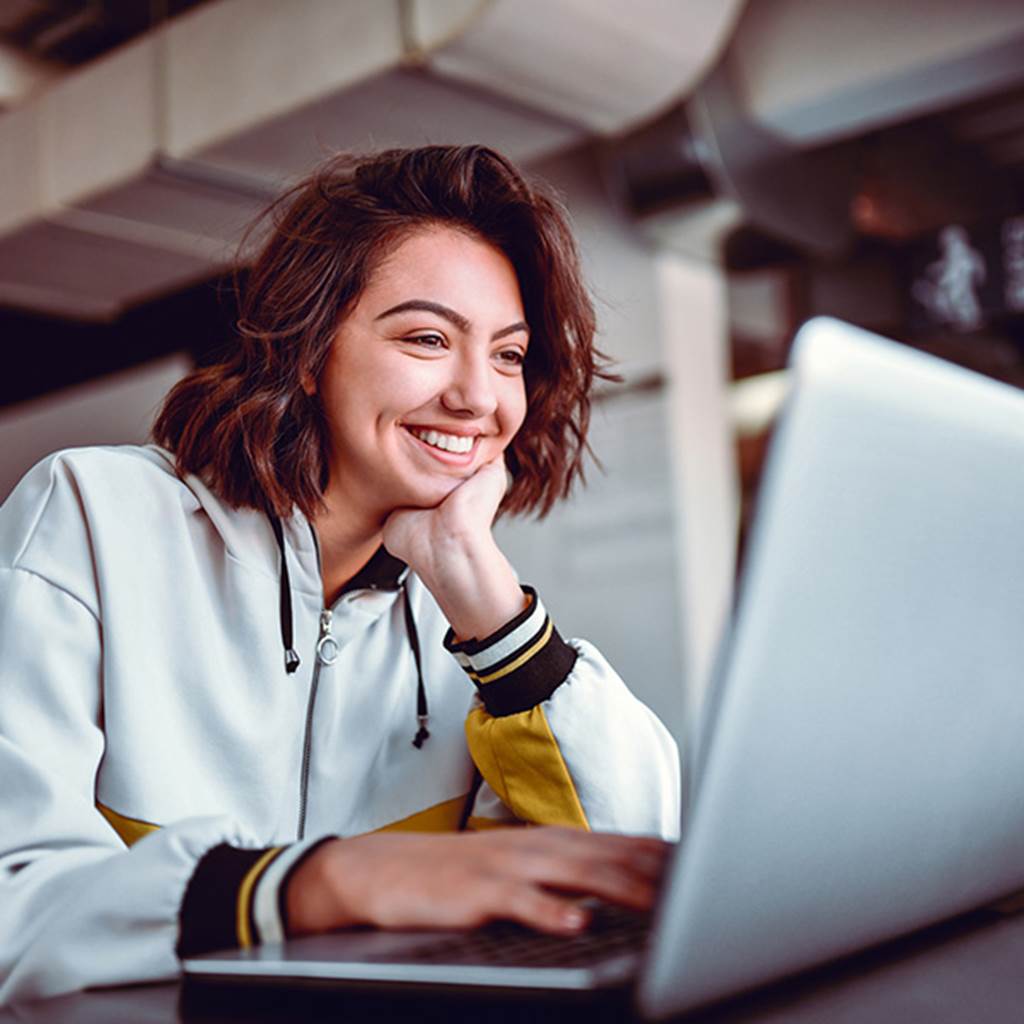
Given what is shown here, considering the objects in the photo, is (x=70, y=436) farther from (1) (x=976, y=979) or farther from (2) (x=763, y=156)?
(1) (x=976, y=979)

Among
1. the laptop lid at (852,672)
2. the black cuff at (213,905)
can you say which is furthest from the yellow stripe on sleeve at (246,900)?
the laptop lid at (852,672)

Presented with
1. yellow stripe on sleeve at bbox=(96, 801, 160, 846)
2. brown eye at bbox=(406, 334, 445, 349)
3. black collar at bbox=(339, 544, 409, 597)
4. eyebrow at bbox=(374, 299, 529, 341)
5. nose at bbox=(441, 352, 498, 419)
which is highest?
eyebrow at bbox=(374, 299, 529, 341)

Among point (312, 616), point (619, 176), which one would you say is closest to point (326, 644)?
point (312, 616)

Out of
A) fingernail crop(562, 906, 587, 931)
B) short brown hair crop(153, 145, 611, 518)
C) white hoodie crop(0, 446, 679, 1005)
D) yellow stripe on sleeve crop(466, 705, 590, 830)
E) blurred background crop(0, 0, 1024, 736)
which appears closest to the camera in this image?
fingernail crop(562, 906, 587, 931)

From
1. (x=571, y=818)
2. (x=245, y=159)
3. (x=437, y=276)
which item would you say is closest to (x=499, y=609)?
(x=571, y=818)

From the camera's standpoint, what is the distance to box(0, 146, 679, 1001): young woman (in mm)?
768

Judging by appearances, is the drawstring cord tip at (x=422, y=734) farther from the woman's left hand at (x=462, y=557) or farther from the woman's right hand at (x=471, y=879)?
the woman's right hand at (x=471, y=879)

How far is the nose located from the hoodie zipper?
25 centimetres

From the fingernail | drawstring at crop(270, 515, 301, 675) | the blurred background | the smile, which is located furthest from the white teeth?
the blurred background

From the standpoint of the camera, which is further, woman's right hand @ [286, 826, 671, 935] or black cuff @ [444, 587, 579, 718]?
black cuff @ [444, 587, 579, 718]

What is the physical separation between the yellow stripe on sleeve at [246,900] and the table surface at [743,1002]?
36mm

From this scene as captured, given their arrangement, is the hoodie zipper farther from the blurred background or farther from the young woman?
the blurred background

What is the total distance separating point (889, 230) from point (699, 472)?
1800mm

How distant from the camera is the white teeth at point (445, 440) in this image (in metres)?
1.30
